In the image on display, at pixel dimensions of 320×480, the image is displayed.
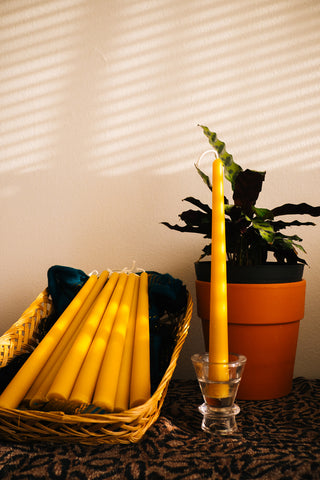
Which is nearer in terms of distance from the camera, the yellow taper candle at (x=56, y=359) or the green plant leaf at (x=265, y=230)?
the yellow taper candle at (x=56, y=359)

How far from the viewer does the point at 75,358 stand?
0.61 m

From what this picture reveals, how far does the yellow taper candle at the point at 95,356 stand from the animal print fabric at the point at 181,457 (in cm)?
7

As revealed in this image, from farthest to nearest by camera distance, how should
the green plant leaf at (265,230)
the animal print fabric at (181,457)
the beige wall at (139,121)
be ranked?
the beige wall at (139,121) < the green plant leaf at (265,230) < the animal print fabric at (181,457)

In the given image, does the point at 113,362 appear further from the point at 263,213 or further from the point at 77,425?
the point at 263,213

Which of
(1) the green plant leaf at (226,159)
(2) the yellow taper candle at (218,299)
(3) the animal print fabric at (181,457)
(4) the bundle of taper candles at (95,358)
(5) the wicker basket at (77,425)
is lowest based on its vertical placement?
(3) the animal print fabric at (181,457)

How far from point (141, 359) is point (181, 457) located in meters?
0.17

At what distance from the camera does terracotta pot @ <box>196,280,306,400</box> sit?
0.74 metres

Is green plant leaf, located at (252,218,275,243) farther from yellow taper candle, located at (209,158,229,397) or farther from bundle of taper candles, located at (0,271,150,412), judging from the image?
A: bundle of taper candles, located at (0,271,150,412)

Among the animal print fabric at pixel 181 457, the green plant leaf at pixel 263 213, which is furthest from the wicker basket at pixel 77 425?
the green plant leaf at pixel 263 213

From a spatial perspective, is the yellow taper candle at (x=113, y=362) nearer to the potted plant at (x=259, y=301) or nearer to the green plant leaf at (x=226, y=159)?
the potted plant at (x=259, y=301)

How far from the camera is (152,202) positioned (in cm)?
109

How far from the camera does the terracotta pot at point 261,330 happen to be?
29.1 inches

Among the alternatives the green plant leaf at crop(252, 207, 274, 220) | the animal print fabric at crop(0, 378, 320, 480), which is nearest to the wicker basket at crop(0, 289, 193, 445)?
the animal print fabric at crop(0, 378, 320, 480)

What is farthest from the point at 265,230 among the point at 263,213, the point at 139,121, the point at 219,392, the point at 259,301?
the point at 139,121
